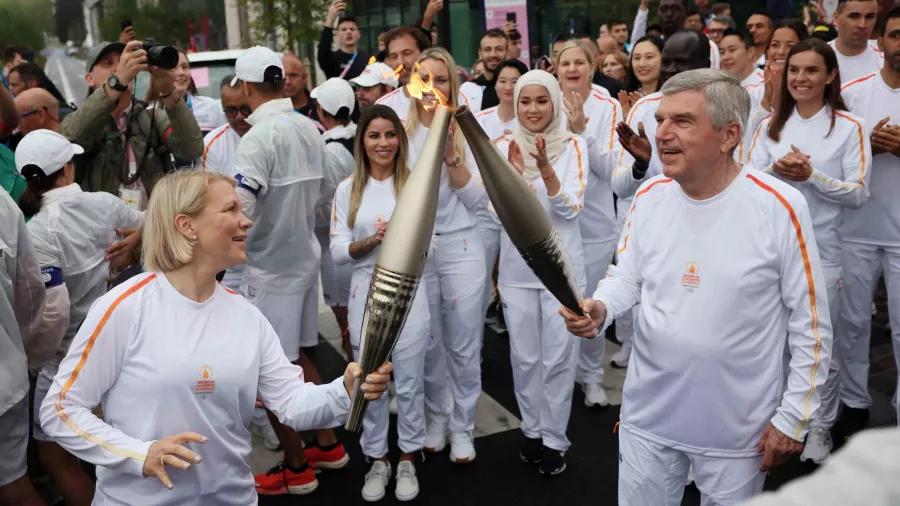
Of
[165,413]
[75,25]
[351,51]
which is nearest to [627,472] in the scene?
[165,413]

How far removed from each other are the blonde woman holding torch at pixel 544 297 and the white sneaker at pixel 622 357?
1.56m

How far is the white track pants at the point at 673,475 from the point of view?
2822 millimetres

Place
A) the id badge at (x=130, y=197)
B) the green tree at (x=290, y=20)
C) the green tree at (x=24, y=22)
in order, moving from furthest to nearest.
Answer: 1. the green tree at (x=290, y=20)
2. the green tree at (x=24, y=22)
3. the id badge at (x=130, y=197)

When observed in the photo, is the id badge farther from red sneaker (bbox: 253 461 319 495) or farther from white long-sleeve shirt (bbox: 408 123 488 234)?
red sneaker (bbox: 253 461 319 495)

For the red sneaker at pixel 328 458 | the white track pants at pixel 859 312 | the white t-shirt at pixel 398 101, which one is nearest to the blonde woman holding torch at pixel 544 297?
the red sneaker at pixel 328 458

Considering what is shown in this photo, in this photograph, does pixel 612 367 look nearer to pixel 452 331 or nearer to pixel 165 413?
pixel 452 331

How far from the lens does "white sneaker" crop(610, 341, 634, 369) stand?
6.00 metres

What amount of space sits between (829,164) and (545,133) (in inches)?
58.2

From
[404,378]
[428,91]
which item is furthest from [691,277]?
[404,378]

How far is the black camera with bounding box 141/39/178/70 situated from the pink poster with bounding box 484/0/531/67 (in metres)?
4.72

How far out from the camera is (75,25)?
16875 millimetres

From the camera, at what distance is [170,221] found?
2.79 metres

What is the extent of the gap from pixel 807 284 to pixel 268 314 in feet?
9.41

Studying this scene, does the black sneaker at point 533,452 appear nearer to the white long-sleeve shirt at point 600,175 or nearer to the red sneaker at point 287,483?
the red sneaker at point 287,483
